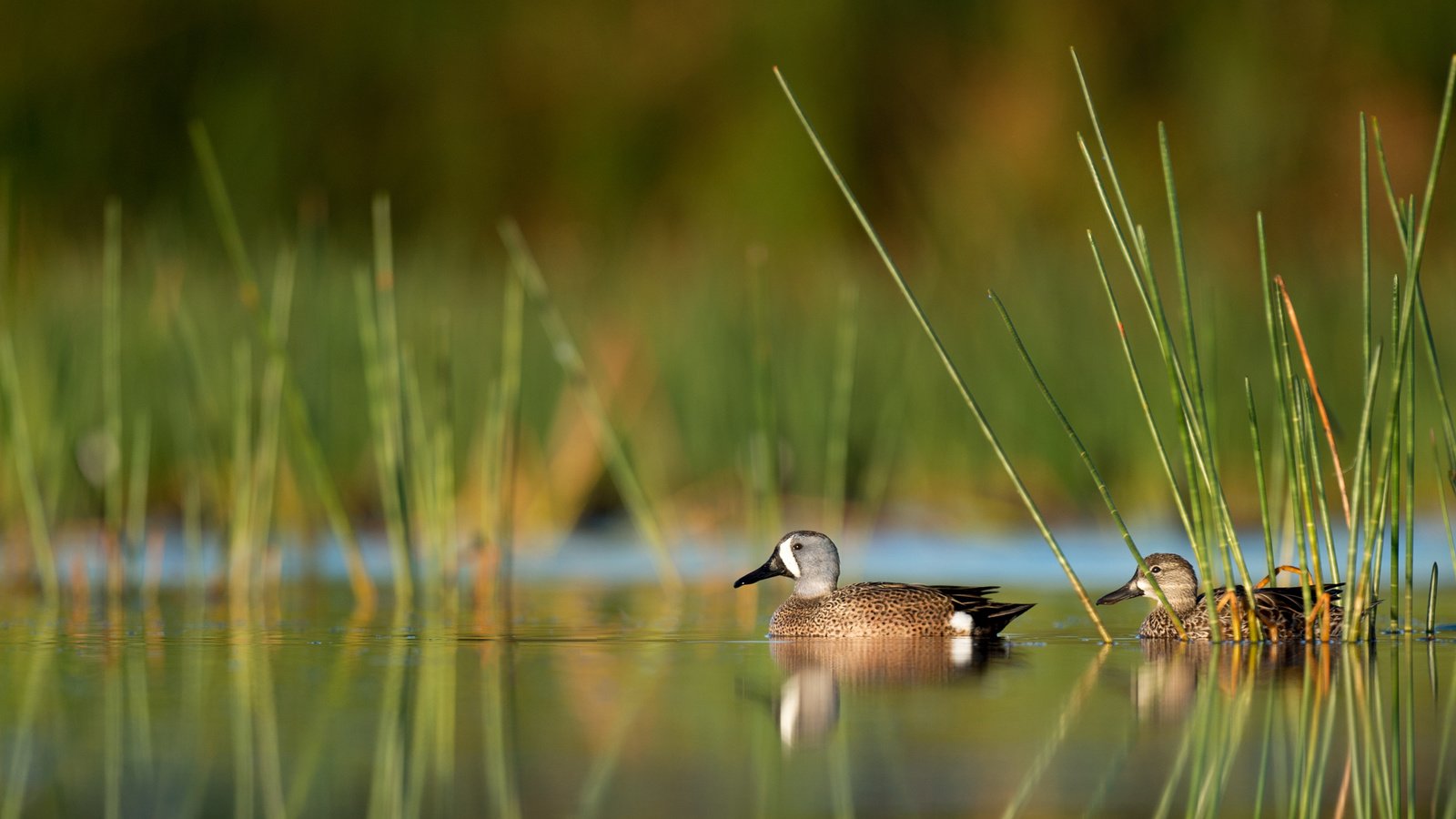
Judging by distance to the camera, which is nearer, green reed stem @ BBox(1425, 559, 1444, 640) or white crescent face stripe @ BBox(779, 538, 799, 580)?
green reed stem @ BBox(1425, 559, 1444, 640)

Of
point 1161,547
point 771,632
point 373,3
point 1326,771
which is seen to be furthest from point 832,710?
point 373,3

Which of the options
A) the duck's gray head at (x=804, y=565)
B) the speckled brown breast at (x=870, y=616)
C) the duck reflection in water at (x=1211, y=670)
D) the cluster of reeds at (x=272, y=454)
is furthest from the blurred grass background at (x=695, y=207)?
the duck's gray head at (x=804, y=565)

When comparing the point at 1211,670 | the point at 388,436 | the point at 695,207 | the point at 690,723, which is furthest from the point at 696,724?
the point at 695,207

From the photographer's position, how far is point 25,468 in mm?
7070

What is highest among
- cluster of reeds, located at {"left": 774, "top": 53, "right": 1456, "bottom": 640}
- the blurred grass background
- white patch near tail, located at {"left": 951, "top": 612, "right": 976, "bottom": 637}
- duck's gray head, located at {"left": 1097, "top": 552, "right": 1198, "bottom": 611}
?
the blurred grass background

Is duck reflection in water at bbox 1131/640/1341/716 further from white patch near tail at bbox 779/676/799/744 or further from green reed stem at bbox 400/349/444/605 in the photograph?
green reed stem at bbox 400/349/444/605

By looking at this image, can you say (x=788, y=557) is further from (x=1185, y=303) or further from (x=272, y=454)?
(x=1185, y=303)

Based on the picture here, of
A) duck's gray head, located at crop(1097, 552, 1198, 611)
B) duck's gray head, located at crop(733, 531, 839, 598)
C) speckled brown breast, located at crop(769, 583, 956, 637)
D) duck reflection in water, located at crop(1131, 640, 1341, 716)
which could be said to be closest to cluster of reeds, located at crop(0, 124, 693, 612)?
duck's gray head, located at crop(733, 531, 839, 598)

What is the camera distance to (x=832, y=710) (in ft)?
15.7

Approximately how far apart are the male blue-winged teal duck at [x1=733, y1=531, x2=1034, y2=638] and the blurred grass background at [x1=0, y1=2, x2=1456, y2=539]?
0.97 metres

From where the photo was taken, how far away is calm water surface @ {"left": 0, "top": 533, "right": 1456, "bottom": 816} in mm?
3736

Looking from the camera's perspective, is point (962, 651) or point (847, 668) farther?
point (962, 651)

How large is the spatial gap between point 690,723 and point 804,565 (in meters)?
2.32

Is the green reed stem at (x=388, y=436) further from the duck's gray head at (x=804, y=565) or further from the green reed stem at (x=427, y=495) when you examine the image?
the duck's gray head at (x=804, y=565)
